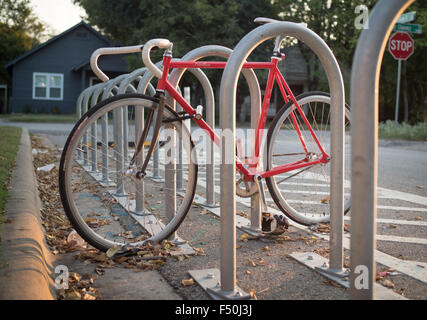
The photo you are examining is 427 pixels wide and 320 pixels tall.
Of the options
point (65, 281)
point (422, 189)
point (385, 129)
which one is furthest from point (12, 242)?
point (385, 129)

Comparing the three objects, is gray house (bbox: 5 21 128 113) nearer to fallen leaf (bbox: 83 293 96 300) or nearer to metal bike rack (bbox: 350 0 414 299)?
fallen leaf (bbox: 83 293 96 300)

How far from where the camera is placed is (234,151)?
2.49 meters

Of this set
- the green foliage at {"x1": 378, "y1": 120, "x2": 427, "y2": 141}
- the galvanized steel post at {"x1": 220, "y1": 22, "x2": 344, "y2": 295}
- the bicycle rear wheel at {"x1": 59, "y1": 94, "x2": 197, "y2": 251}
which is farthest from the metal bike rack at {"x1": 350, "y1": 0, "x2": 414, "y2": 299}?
the green foliage at {"x1": 378, "y1": 120, "x2": 427, "y2": 141}

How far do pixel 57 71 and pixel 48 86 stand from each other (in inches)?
47.2

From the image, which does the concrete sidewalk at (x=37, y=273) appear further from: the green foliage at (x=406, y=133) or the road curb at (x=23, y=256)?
the green foliage at (x=406, y=133)

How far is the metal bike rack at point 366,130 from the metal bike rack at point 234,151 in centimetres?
75

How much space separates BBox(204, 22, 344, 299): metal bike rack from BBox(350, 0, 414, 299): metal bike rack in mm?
745

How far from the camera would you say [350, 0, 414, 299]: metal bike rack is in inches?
70.2

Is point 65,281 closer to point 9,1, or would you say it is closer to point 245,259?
point 245,259

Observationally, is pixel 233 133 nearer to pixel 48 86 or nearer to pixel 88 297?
pixel 88 297

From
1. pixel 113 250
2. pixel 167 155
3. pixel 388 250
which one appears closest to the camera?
pixel 113 250

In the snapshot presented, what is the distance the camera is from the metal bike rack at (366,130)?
1.78 metres

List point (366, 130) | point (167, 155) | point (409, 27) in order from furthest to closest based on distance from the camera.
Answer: point (409, 27)
point (167, 155)
point (366, 130)

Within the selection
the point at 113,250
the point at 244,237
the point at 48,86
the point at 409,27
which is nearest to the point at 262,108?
the point at 244,237
